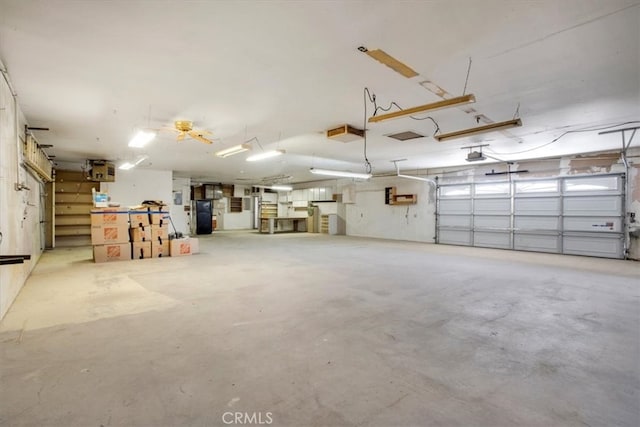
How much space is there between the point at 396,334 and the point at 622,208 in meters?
8.06

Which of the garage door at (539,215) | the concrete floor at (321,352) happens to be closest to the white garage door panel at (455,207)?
the garage door at (539,215)

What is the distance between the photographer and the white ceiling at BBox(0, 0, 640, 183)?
2252 millimetres

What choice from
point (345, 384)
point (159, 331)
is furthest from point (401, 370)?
point (159, 331)

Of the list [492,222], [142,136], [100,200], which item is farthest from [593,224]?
[100,200]

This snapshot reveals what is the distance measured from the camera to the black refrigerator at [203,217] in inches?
557

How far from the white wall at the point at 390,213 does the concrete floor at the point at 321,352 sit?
6.05m

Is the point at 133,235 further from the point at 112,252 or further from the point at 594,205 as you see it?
the point at 594,205

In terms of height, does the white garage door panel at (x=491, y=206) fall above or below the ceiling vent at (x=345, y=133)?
below

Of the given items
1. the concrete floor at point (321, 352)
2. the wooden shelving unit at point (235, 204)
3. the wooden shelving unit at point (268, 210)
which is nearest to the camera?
the concrete floor at point (321, 352)

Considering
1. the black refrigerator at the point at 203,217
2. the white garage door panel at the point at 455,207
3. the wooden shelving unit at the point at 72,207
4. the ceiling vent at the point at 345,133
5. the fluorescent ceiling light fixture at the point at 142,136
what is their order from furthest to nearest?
the black refrigerator at the point at 203,217 < the white garage door panel at the point at 455,207 < the wooden shelving unit at the point at 72,207 < the ceiling vent at the point at 345,133 < the fluorescent ceiling light fixture at the point at 142,136

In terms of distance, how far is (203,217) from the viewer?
46.8 feet

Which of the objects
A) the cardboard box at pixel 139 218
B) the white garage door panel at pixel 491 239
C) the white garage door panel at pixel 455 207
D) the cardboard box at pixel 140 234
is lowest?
the white garage door panel at pixel 491 239

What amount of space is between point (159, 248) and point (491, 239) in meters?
9.72

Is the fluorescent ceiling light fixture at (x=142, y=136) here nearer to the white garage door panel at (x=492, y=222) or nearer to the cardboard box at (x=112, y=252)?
the cardboard box at (x=112, y=252)
